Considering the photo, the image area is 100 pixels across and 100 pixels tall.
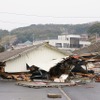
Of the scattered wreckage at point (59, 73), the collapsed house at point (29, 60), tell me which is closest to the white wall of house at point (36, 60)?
the collapsed house at point (29, 60)

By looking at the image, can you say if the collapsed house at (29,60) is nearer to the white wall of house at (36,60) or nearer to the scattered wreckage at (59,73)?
the white wall of house at (36,60)

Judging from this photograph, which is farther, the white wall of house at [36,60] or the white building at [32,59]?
A: the white wall of house at [36,60]

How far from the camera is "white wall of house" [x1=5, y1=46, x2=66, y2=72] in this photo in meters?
28.1

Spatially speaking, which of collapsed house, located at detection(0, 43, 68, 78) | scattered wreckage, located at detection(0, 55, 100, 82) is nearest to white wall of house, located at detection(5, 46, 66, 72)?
collapsed house, located at detection(0, 43, 68, 78)

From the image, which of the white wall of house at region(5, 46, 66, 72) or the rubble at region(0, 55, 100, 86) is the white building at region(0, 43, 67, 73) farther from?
the rubble at region(0, 55, 100, 86)

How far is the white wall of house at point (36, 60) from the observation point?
28.1 m

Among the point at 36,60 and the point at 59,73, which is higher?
the point at 36,60

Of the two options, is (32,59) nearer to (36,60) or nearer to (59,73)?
(36,60)

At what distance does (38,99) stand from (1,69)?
12773 mm

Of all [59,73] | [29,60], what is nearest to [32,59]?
[29,60]

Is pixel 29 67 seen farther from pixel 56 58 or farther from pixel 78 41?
pixel 78 41

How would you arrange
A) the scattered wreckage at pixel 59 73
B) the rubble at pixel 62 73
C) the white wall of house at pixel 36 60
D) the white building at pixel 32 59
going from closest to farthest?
the rubble at pixel 62 73
the scattered wreckage at pixel 59 73
the white building at pixel 32 59
the white wall of house at pixel 36 60

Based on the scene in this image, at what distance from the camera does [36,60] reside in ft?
95.5

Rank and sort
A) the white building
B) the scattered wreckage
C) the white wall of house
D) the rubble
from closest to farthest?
1. the rubble
2. the scattered wreckage
3. the white building
4. the white wall of house
